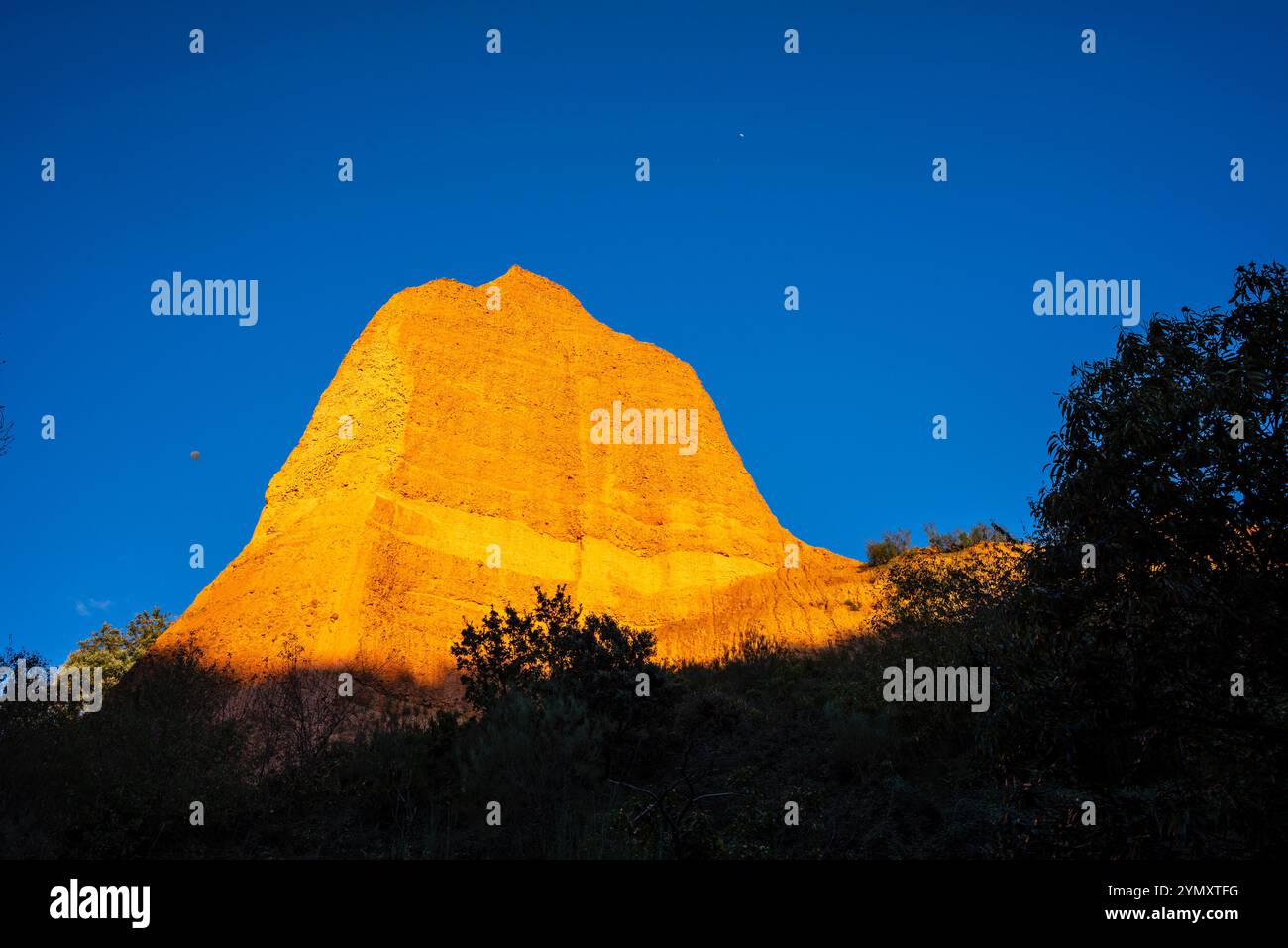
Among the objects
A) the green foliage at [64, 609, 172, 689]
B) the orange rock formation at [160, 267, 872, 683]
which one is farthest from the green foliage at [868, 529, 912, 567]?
the green foliage at [64, 609, 172, 689]

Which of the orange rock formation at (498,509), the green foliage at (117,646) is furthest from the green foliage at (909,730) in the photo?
the green foliage at (117,646)

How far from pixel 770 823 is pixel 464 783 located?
16.6 feet

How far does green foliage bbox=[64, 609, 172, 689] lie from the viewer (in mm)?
46938

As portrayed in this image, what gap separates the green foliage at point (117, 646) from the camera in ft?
154

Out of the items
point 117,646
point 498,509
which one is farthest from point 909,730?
point 117,646

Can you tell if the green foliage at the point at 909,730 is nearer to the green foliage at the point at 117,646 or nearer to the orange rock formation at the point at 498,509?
the orange rock formation at the point at 498,509

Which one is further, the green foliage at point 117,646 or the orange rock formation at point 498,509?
the green foliage at point 117,646

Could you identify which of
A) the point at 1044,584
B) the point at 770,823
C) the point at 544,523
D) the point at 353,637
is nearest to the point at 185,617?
the point at 353,637

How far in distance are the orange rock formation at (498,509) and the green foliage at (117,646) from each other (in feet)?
57.8

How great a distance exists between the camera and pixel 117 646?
49812mm

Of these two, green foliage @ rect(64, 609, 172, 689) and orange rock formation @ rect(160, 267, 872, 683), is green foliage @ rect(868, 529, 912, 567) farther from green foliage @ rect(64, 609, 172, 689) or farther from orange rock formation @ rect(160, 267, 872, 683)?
green foliage @ rect(64, 609, 172, 689)

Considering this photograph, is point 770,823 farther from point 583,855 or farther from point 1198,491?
point 1198,491

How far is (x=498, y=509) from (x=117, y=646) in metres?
26.4
